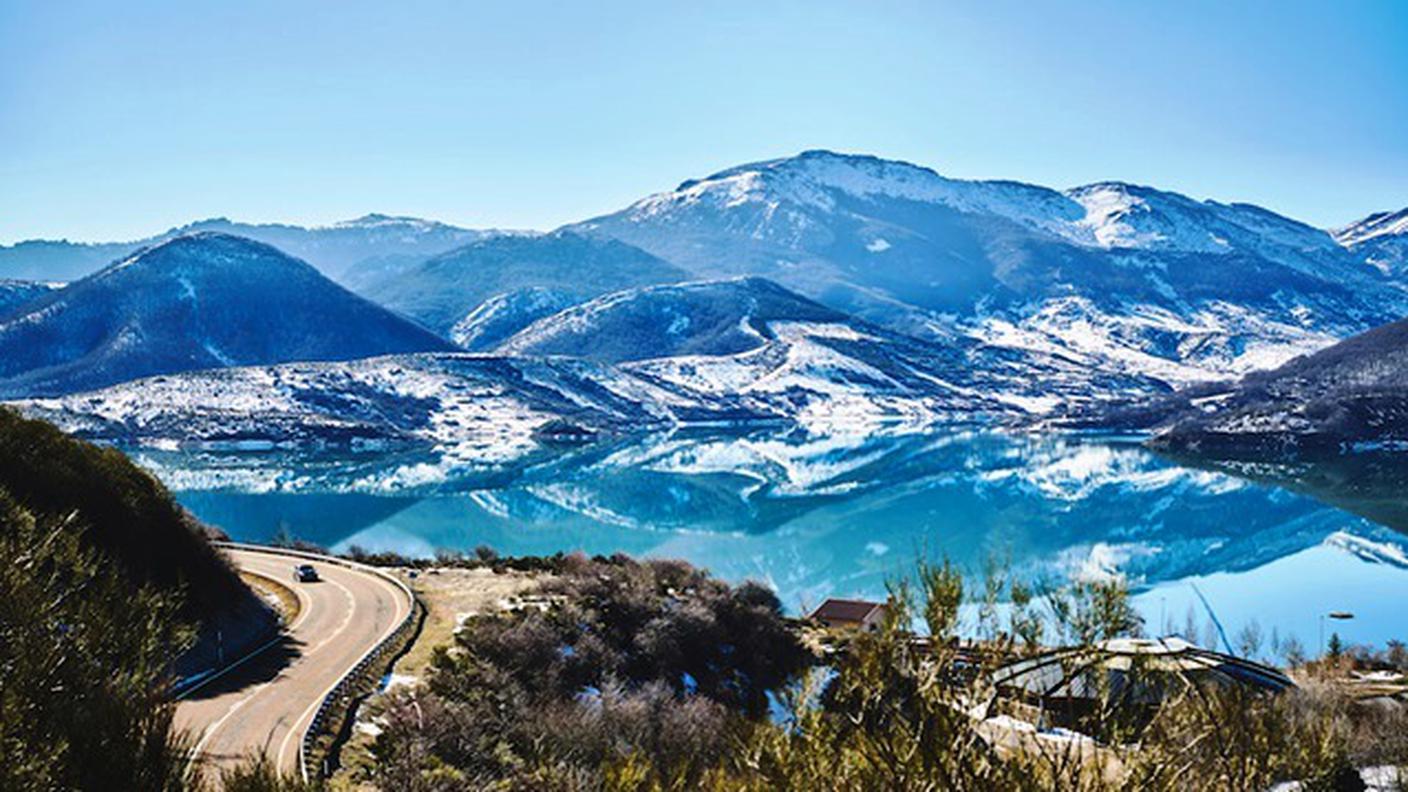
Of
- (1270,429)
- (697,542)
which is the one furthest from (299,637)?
(1270,429)

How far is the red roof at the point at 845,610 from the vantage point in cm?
5260

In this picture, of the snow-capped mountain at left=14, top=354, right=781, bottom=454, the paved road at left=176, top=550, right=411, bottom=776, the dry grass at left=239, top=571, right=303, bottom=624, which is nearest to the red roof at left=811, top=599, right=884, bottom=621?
the paved road at left=176, top=550, right=411, bottom=776

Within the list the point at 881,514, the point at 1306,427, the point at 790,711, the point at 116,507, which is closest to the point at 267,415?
the point at 881,514

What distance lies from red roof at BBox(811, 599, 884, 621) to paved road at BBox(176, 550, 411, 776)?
24737mm

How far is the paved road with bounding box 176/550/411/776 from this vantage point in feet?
70.5

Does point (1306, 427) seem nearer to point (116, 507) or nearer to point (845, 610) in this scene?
point (845, 610)

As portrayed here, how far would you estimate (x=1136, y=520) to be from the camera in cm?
10488

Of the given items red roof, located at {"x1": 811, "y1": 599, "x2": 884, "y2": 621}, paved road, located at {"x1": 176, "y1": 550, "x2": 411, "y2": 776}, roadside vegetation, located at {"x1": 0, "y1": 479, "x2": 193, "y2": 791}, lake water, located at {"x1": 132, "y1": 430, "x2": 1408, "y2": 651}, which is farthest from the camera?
lake water, located at {"x1": 132, "y1": 430, "x2": 1408, "y2": 651}

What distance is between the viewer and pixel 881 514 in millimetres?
107562

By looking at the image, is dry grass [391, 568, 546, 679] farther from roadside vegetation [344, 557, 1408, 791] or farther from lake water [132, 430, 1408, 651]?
lake water [132, 430, 1408, 651]

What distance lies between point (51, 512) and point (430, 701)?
1363 centimetres

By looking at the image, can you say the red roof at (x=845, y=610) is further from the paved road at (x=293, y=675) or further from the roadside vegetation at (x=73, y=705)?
the roadside vegetation at (x=73, y=705)

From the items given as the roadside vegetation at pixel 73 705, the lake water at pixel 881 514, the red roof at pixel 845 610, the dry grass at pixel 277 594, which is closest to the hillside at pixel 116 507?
the dry grass at pixel 277 594

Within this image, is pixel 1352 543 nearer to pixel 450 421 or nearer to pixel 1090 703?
pixel 1090 703
